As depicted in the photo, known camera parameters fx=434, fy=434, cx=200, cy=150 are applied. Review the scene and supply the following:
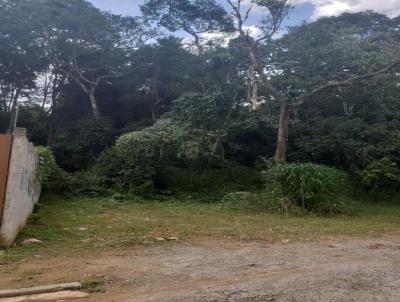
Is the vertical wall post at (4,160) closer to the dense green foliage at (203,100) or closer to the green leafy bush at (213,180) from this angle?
the dense green foliage at (203,100)

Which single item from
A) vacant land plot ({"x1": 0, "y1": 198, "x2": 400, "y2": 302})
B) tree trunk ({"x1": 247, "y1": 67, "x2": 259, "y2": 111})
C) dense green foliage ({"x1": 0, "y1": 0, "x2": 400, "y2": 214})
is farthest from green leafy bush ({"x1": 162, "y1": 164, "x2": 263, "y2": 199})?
vacant land plot ({"x1": 0, "y1": 198, "x2": 400, "y2": 302})

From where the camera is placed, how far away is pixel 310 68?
1568 cm

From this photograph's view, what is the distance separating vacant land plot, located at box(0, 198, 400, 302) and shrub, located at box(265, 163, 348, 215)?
2.83 ft

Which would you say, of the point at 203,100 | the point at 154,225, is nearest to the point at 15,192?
the point at 154,225

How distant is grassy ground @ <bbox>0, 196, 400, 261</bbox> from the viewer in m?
6.24

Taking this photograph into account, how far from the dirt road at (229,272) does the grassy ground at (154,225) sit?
603mm

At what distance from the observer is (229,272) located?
15.3ft

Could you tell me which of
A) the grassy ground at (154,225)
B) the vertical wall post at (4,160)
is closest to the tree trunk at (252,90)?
the grassy ground at (154,225)

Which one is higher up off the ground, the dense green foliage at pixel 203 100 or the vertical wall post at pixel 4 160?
the dense green foliage at pixel 203 100

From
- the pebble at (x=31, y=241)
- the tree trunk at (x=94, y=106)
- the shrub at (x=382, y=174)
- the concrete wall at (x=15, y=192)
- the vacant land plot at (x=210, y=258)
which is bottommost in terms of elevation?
the pebble at (x=31, y=241)

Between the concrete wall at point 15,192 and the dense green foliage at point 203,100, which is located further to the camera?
the dense green foliage at point 203,100

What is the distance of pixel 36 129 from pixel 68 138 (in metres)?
3.44

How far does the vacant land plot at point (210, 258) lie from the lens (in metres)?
4.02

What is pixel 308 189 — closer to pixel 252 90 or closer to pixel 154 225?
pixel 154 225
